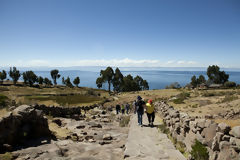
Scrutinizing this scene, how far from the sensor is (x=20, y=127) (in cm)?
1038

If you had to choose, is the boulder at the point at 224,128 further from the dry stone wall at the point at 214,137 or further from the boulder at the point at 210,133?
the boulder at the point at 210,133

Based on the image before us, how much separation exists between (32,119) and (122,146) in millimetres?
6828

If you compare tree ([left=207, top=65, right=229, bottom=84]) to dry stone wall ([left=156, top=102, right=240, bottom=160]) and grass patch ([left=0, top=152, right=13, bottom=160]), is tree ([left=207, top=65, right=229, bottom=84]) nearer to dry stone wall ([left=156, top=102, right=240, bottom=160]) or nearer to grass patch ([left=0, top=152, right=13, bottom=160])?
dry stone wall ([left=156, top=102, right=240, bottom=160])

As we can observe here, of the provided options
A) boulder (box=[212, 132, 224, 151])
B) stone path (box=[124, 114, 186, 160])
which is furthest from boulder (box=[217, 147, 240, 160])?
stone path (box=[124, 114, 186, 160])

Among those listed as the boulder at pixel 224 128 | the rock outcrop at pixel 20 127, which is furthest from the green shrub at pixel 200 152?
the rock outcrop at pixel 20 127

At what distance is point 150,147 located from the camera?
8523mm

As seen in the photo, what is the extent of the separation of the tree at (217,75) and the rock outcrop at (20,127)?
365 ft

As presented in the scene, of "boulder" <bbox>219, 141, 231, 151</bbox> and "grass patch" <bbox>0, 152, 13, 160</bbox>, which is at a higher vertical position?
"boulder" <bbox>219, 141, 231, 151</bbox>

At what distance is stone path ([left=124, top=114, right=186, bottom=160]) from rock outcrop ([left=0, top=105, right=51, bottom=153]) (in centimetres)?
644

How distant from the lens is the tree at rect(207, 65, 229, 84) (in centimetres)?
9962

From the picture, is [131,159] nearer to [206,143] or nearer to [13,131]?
[206,143]

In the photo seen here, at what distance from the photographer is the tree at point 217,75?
99.6m

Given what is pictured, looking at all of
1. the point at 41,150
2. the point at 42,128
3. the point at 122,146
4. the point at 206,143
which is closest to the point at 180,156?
the point at 206,143

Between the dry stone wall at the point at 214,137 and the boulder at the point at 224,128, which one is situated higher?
the boulder at the point at 224,128
